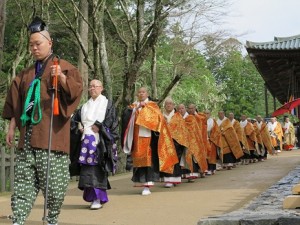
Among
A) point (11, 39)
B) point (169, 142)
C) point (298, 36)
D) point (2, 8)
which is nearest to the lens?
point (2, 8)

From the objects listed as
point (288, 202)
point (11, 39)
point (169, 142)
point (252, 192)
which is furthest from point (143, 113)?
point (11, 39)

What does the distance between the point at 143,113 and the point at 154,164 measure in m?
0.95

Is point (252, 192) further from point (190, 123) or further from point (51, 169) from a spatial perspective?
point (51, 169)

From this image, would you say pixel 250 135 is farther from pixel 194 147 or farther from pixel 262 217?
pixel 262 217

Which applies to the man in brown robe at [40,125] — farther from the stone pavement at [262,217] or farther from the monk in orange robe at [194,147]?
the monk in orange robe at [194,147]

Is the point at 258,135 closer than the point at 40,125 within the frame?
No

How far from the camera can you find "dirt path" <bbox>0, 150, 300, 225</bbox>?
21.3 feet

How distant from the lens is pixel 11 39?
23.3m

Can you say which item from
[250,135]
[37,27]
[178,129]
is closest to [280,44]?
[178,129]

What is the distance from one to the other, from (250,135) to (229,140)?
2632 mm

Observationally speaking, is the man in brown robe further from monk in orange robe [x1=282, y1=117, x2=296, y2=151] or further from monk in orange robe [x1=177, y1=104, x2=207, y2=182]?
monk in orange robe [x1=282, y1=117, x2=296, y2=151]

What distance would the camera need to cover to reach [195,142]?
1184 centimetres

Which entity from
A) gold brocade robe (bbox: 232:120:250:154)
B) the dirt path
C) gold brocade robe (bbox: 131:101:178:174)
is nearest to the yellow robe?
gold brocade robe (bbox: 232:120:250:154)

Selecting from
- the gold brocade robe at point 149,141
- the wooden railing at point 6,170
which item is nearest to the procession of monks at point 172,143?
the gold brocade robe at point 149,141
